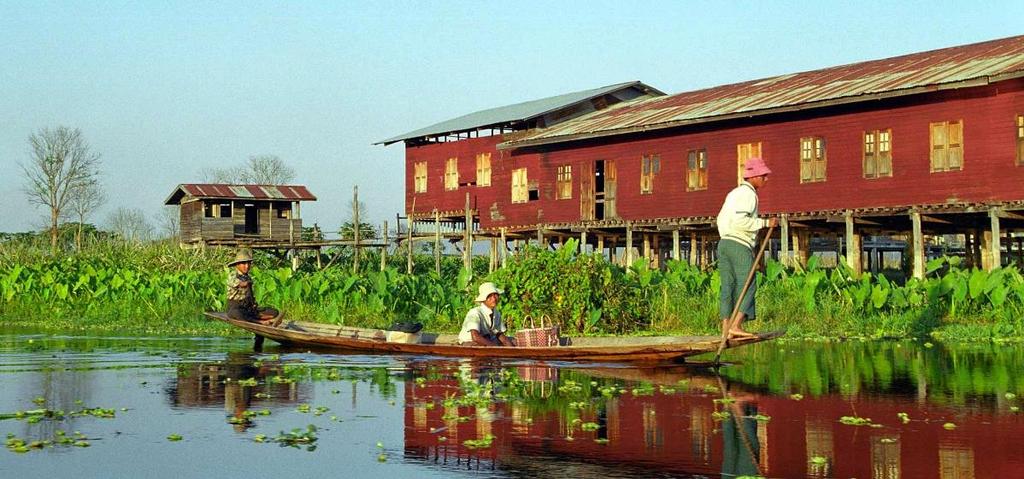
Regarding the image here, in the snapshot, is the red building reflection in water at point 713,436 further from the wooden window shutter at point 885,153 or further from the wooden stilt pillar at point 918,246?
the wooden window shutter at point 885,153

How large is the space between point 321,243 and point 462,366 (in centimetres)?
3441

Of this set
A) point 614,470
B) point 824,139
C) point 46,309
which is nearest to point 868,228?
point 824,139

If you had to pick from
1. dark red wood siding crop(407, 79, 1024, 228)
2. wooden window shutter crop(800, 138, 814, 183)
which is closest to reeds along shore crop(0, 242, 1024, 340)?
dark red wood siding crop(407, 79, 1024, 228)

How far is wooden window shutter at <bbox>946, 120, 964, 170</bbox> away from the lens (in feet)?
84.7

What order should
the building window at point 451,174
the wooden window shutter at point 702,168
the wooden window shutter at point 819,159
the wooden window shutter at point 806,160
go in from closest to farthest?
the wooden window shutter at point 819,159, the wooden window shutter at point 806,160, the wooden window shutter at point 702,168, the building window at point 451,174

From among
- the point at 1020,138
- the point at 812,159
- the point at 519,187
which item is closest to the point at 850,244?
the point at 812,159

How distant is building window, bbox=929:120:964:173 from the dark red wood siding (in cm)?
13

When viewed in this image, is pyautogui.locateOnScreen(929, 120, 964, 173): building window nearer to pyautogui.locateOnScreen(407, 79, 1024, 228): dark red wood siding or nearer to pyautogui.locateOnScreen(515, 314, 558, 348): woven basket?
pyautogui.locateOnScreen(407, 79, 1024, 228): dark red wood siding

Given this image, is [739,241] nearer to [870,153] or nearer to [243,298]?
[243,298]

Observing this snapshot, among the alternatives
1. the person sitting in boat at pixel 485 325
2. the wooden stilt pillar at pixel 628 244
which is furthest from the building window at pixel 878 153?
the person sitting in boat at pixel 485 325

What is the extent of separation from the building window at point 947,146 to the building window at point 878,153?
108 cm

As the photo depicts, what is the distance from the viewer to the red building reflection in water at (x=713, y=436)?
24.3 feet

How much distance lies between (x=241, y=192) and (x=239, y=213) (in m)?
1.03

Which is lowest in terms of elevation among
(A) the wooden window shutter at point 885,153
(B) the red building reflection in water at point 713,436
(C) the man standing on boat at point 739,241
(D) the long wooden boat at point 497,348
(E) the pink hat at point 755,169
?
(B) the red building reflection in water at point 713,436
